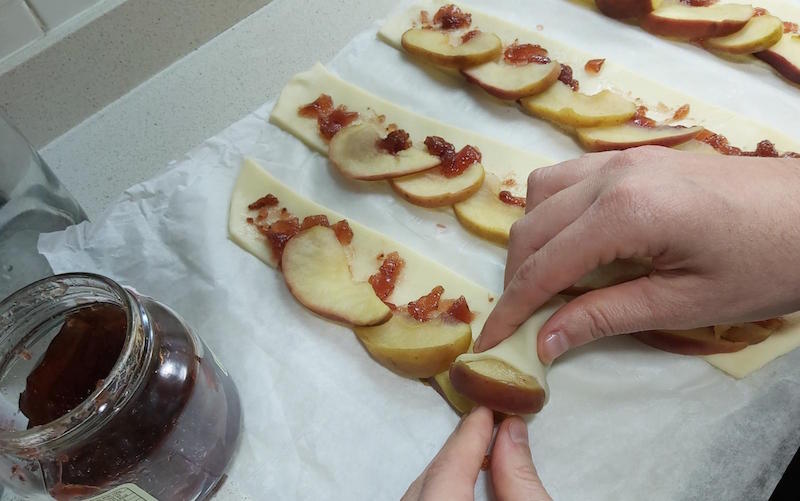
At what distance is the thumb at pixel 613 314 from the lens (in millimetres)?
1025

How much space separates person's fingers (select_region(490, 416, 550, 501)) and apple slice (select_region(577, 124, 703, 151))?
63 centimetres

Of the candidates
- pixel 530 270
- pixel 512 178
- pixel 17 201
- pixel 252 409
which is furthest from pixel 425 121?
pixel 17 201

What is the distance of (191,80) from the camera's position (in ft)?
5.90

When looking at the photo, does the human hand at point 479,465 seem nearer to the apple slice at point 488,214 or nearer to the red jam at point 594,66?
the apple slice at point 488,214

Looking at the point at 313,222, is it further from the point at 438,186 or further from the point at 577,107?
the point at 577,107

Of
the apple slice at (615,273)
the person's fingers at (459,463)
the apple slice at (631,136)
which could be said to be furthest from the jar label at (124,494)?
the apple slice at (631,136)

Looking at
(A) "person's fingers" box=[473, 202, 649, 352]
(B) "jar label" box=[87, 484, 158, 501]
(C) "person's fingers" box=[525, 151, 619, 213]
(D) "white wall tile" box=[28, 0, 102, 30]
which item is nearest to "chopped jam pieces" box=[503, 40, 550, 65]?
(C) "person's fingers" box=[525, 151, 619, 213]

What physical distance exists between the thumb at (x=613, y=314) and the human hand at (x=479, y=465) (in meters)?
0.13

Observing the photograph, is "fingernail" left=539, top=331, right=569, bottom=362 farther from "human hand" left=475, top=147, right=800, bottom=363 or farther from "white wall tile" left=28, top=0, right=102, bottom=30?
"white wall tile" left=28, top=0, right=102, bottom=30

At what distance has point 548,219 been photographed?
1104mm

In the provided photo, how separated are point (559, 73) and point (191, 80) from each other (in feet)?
3.09

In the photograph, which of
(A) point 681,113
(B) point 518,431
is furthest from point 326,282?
(A) point 681,113

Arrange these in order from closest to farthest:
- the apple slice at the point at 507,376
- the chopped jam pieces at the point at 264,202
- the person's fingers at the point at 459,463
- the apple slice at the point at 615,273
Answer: the person's fingers at the point at 459,463 → the apple slice at the point at 507,376 → the apple slice at the point at 615,273 → the chopped jam pieces at the point at 264,202

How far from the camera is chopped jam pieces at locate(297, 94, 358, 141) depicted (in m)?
1.54
